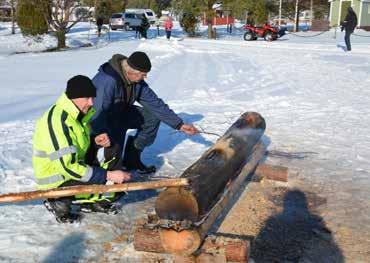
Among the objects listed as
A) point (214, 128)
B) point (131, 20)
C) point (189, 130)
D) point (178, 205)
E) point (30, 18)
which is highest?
point (30, 18)

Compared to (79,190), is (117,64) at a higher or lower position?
higher

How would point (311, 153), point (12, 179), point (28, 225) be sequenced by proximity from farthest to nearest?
point (311, 153) < point (12, 179) < point (28, 225)

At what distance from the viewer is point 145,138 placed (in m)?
5.43

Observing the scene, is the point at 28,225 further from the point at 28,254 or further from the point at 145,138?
the point at 145,138

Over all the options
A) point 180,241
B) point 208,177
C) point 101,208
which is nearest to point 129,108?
point 101,208

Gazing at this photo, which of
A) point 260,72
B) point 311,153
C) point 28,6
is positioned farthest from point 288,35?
point 311,153

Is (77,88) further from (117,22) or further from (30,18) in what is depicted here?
(117,22)

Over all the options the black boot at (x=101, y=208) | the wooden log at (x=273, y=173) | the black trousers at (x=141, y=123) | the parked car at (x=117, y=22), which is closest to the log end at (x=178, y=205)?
the black boot at (x=101, y=208)

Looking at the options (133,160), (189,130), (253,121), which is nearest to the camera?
(189,130)

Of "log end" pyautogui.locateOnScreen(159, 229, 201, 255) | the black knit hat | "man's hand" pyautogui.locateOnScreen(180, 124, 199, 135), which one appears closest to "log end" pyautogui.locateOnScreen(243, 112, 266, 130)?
"man's hand" pyautogui.locateOnScreen(180, 124, 199, 135)

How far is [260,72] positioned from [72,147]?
36.7 feet

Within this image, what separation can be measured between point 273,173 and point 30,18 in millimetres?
24214

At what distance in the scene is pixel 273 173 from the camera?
5355 mm

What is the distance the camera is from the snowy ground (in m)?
3.97
